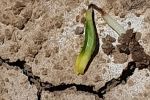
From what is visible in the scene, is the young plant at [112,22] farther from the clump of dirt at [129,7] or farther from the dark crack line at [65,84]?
the dark crack line at [65,84]

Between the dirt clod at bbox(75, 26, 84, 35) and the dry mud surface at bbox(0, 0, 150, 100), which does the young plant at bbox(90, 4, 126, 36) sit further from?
the dirt clod at bbox(75, 26, 84, 35)

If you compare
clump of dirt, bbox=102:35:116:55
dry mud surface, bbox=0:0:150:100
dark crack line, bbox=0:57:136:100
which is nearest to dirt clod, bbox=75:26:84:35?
dry mud surface, bbox=0:0:150:100

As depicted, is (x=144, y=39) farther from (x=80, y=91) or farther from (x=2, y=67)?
(x=2, y=67)

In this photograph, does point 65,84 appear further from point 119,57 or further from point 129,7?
point 129,7

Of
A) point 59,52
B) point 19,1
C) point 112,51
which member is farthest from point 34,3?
point 112,51

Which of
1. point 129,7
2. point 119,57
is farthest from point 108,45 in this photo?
point 129,7

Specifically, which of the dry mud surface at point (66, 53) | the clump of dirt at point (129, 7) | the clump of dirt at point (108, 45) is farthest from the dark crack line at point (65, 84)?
the clump of dirt at point (129, 7)
